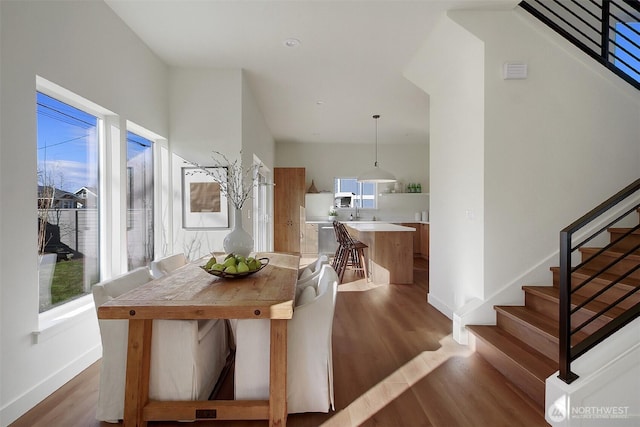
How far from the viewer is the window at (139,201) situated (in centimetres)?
346

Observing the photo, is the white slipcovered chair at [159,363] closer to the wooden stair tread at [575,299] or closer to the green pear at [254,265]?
the green pear at [254,265]

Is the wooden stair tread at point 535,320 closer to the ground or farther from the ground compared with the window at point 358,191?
closer to the ground

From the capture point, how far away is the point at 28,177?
6.72 feet

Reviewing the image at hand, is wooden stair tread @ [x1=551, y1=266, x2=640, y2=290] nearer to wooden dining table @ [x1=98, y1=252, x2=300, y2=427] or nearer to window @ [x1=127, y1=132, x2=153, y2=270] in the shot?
wooden dining table @ [x1=98, y1=252, x2=300, y2=427]

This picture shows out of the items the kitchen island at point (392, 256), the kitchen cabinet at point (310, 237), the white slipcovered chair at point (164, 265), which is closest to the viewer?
the white slipcovered chair at point (164, 265)

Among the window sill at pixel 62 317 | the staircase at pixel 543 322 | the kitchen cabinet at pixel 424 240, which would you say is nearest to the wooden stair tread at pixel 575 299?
the staircase at pixel 543 322

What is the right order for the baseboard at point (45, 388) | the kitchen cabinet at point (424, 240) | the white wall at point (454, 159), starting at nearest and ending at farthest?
the baseboard at point (45, 388) → the white wall at point (454, 159) → the kitchen cabinet at point (424, 240)

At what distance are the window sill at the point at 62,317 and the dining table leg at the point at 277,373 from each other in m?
1.55

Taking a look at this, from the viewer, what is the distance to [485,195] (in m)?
2.88

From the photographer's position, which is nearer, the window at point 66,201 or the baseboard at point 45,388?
the baseboard at point 45,388

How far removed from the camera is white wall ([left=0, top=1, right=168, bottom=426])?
6.19 feet

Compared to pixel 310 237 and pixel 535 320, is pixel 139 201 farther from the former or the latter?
pixel 310 237

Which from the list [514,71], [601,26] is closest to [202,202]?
[514,71]

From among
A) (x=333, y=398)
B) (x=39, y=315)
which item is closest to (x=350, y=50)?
(x=333, y=398)
